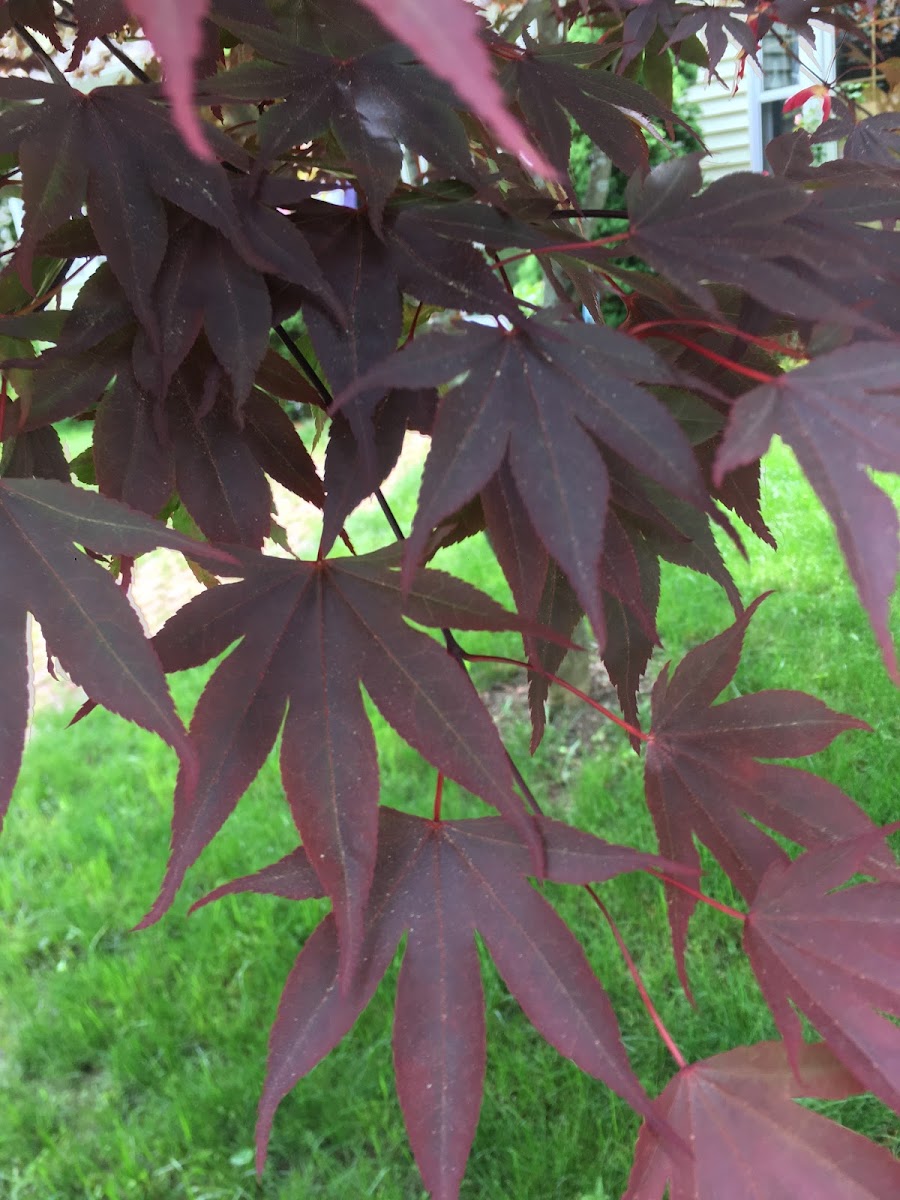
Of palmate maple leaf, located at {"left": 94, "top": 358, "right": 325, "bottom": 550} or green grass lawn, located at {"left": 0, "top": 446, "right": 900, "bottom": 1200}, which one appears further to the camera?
green grass lawn, located at {"left": 0, "top": 446, "right": 900, "bottom": 1200}

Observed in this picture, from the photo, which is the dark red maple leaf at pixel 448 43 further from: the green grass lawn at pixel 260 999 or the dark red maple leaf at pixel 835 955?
the green grass lawn at pixel 260 999

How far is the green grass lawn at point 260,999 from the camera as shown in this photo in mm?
1686

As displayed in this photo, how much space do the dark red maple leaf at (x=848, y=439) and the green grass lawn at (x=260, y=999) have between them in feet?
3.31

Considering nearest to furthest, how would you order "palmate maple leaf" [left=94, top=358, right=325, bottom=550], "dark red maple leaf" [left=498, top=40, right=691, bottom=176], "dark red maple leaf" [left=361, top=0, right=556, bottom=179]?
"dark red maple leaf" [left=361, top=0, right=556, bottom=179]
"palmate maple leaf" [left=94, top=358, right=325, bottom=550]
"dark red maple leaf" [left=498, top=40, right=691, bottom=176]

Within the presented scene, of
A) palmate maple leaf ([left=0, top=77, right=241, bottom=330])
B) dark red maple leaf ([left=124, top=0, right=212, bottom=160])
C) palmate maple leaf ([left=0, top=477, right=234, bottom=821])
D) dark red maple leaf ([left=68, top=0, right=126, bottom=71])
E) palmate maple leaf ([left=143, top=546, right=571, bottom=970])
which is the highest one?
dark red maple leaf ([left=68, top=0, right=126, bottom=71])

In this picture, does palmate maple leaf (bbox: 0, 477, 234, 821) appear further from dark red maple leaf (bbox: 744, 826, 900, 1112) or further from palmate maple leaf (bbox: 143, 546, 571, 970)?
dark red maple leaf (bbox: 744, 826, 900, 1112)

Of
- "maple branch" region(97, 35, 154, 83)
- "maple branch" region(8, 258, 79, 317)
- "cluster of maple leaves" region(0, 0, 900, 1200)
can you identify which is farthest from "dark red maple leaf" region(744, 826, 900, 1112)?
"maple branch" region(97, 35, 154, 83)

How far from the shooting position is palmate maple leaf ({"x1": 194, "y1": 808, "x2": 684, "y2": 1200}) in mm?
528

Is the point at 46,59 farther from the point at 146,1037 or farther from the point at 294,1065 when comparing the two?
the point at 146,1037

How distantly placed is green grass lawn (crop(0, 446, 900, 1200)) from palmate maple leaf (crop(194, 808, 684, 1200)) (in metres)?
0.81

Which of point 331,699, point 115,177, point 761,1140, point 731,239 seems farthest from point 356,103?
point 761,1140

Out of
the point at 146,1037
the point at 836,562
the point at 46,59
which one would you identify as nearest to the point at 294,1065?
the point at 46,59

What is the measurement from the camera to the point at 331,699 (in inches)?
22.7

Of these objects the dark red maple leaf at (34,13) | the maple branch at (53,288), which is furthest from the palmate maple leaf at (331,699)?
the dark red maple leaf at (34,13)
